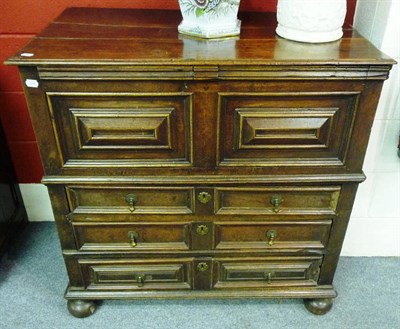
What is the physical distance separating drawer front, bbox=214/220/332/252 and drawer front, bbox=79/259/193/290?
166 millimetres

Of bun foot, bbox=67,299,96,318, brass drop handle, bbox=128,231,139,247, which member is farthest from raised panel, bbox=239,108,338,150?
bun foot, bbox=67,299,96,318

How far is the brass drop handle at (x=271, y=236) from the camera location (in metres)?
1.33

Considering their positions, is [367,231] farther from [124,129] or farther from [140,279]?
[124,129]

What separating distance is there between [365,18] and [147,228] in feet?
3.42

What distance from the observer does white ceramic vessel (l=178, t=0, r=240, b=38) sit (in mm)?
1137

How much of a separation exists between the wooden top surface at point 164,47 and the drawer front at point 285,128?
98mm

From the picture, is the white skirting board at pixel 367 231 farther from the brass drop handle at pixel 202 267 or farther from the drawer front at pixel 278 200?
the brass drop handle at pixel 202 267

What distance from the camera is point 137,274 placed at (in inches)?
56.2

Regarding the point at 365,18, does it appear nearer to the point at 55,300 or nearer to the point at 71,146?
the point at 71,146

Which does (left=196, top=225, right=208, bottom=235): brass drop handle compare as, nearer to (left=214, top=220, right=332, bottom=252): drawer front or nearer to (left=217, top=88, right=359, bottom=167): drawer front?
(left=214, top=220, right=332, bottom=252): drawer front

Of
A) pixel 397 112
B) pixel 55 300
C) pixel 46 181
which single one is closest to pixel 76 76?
pixel 46 181

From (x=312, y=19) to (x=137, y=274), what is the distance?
3.30 feet

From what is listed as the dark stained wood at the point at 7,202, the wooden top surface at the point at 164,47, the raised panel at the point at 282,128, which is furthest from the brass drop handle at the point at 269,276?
the dark stained wood at the point at 7,202

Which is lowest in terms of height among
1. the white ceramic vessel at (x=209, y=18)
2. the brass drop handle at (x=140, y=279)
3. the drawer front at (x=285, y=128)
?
the brass drop handle at (x=140, y=279)
